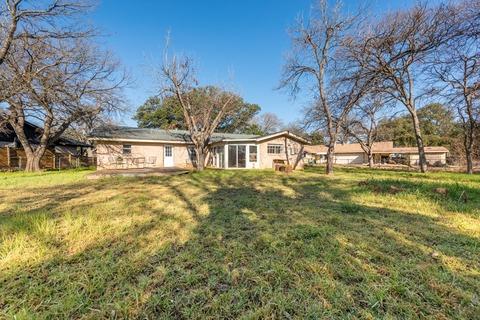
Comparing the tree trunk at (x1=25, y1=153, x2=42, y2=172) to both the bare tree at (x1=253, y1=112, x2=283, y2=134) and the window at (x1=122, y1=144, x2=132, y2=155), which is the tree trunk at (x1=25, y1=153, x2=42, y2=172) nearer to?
the window at (x1=122, y1=144, x2=132, y2=155)

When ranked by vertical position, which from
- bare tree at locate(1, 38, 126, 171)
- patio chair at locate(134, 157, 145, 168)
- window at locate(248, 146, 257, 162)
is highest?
bare tree at locate(1, 38, 126, 171)

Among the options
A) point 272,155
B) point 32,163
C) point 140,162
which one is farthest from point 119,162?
point 272,155

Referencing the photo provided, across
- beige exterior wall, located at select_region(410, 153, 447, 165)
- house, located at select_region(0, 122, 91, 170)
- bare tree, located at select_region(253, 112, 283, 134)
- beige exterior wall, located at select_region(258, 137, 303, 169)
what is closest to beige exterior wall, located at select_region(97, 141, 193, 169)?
house, located at select_region(0, 122, 91, 170)

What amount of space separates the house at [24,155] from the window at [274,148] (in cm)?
1704

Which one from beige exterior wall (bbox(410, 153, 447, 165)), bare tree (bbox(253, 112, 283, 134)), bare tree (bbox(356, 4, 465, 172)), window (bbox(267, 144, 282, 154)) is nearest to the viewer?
bare tree (bbox(356, 4, 465, 172))

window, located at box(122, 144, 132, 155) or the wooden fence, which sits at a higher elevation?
window, located at box(122, 144, 132, 155)

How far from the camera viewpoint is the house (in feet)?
53.9

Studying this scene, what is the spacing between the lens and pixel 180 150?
62.8 ft

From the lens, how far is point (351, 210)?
5172 mm

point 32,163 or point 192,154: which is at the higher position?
point 192,154

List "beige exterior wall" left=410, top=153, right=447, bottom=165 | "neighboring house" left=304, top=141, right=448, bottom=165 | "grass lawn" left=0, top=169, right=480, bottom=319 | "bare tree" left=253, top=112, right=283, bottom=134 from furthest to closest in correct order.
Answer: "bare tree" left=253, top=112, right=283, bottom=134 < "neighboring house" left=304, top=141, right=448, bottom=165 < "beige exterior wall" left=410, top=153, right=447, bottom=165 < "grass lawn" left=0, top=169, right=480, bottom=319

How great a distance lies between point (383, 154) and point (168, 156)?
3584cm

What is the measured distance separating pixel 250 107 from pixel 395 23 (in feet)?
85.6

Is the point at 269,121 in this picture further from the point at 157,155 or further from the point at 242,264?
the point at 242,264
